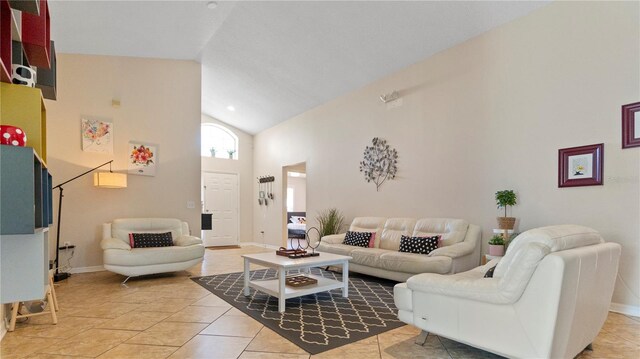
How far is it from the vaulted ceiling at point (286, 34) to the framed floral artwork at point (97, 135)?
1122 mm

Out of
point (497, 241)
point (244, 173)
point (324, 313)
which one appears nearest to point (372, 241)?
point (497, 241)

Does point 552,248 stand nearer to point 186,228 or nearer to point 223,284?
point 223,284

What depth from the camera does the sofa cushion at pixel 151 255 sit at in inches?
177

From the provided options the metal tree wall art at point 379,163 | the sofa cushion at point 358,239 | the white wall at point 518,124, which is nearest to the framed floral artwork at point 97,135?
the white wall at point 518,124

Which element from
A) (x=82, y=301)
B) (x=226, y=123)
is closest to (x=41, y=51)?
(x=82, y=301)

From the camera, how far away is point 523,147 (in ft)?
13.3

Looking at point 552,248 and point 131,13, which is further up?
point 131,13

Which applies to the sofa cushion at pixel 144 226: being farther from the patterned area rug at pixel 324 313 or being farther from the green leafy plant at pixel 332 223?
the green leafy plant at pixel 332 223

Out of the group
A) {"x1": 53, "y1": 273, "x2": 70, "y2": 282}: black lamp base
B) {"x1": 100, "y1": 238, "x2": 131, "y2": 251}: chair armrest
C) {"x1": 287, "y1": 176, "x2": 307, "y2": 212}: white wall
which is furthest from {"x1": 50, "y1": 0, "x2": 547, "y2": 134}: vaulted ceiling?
{"x1": 287, "y1": 176, "x2": 307, "y2": 212}: white wall

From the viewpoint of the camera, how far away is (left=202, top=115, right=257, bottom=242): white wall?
29.6 feet

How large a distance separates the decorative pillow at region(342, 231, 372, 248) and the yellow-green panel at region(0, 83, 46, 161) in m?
4.26

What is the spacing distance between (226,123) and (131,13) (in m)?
4.50

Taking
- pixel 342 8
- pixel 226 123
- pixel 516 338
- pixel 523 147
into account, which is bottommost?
pixel 516 338

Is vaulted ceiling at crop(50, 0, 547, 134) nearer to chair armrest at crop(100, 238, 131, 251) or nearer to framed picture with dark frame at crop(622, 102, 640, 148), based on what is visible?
framed picture with dark frame at crop(622, 102, 640, 148)
